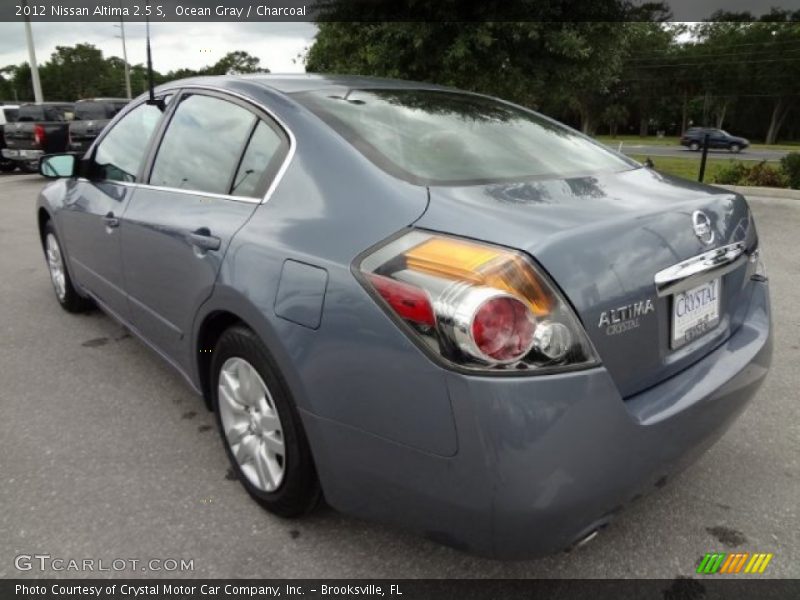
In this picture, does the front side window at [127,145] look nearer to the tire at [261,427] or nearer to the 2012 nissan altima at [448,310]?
the 2012 nissan altima at [448,310]

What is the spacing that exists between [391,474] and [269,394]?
565 mm

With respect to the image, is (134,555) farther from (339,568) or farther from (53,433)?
(53,433)

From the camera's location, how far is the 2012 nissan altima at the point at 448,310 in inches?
59.8

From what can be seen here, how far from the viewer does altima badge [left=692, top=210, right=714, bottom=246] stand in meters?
1.89

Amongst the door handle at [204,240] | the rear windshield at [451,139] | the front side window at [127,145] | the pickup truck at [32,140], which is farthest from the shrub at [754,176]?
the pickup truck at [32,140]

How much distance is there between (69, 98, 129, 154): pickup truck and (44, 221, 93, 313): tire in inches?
462

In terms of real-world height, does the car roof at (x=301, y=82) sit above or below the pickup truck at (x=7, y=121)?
above

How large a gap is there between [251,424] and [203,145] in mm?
1216

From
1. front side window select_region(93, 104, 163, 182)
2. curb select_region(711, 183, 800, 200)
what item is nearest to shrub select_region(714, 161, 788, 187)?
curb select_region(711, 183, 800, 200)

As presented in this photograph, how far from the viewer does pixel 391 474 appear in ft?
5.59

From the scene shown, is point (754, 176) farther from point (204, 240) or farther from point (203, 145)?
point (204, 240)

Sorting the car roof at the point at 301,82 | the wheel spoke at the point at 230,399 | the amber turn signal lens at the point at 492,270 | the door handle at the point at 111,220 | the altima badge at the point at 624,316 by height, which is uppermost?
the car roof at the point at 301,82

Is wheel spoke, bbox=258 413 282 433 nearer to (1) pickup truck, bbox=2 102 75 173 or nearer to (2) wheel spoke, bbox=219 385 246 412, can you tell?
(2) wheel spoke, bbox=219 385 246 412

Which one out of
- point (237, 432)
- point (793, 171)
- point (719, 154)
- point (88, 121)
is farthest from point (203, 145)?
point (719, 154)
